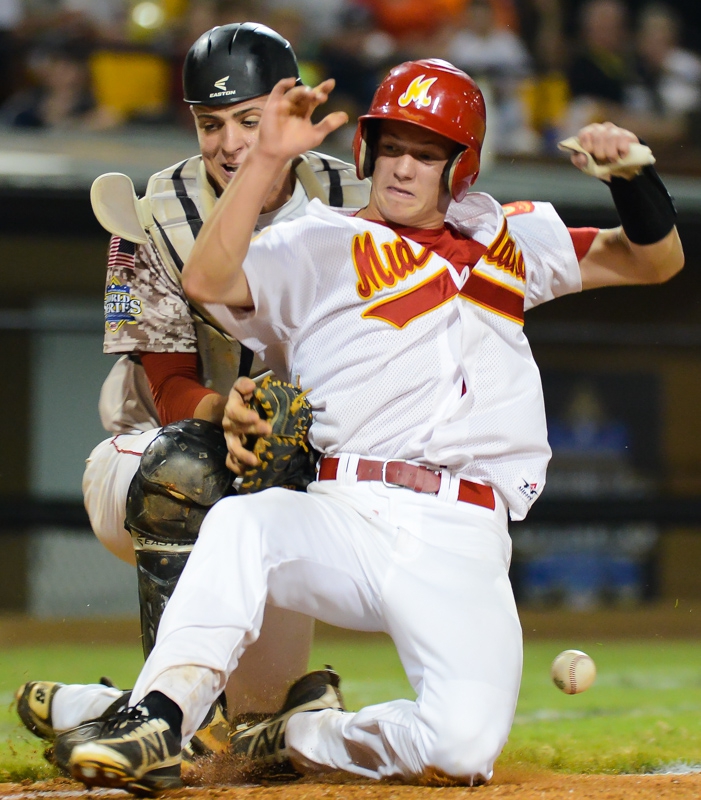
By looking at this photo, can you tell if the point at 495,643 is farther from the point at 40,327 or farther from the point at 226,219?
the point at 40,327

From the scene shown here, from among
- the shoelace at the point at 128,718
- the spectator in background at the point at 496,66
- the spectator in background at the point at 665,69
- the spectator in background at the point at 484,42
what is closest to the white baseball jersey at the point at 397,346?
the shoelace at the point at 128,718

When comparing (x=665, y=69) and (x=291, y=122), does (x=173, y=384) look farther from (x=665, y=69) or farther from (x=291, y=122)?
(x=665, y=69)

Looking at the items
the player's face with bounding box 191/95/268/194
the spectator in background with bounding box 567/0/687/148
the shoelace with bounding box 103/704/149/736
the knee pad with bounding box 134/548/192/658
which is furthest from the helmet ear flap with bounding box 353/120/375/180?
the spectator in background with bounding box 567/0/687/148

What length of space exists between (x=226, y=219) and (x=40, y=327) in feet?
15.7

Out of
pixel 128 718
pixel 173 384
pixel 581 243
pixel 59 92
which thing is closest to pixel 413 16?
pixel 59 92

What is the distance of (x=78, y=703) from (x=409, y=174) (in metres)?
1.64

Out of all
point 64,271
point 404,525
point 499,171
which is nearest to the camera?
point 404,525

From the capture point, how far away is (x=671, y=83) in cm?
863

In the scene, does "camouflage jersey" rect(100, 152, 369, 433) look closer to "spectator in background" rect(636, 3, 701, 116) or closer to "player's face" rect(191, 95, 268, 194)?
"player's face" rect(191, 95, 268, 194)

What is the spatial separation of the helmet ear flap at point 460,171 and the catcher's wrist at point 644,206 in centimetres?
34

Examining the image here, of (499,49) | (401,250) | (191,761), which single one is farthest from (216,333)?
(499,49)

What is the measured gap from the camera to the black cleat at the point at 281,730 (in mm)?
2664

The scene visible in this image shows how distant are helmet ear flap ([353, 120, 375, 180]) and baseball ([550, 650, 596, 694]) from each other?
4.49 feet

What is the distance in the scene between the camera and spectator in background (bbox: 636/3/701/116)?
8.57 m
